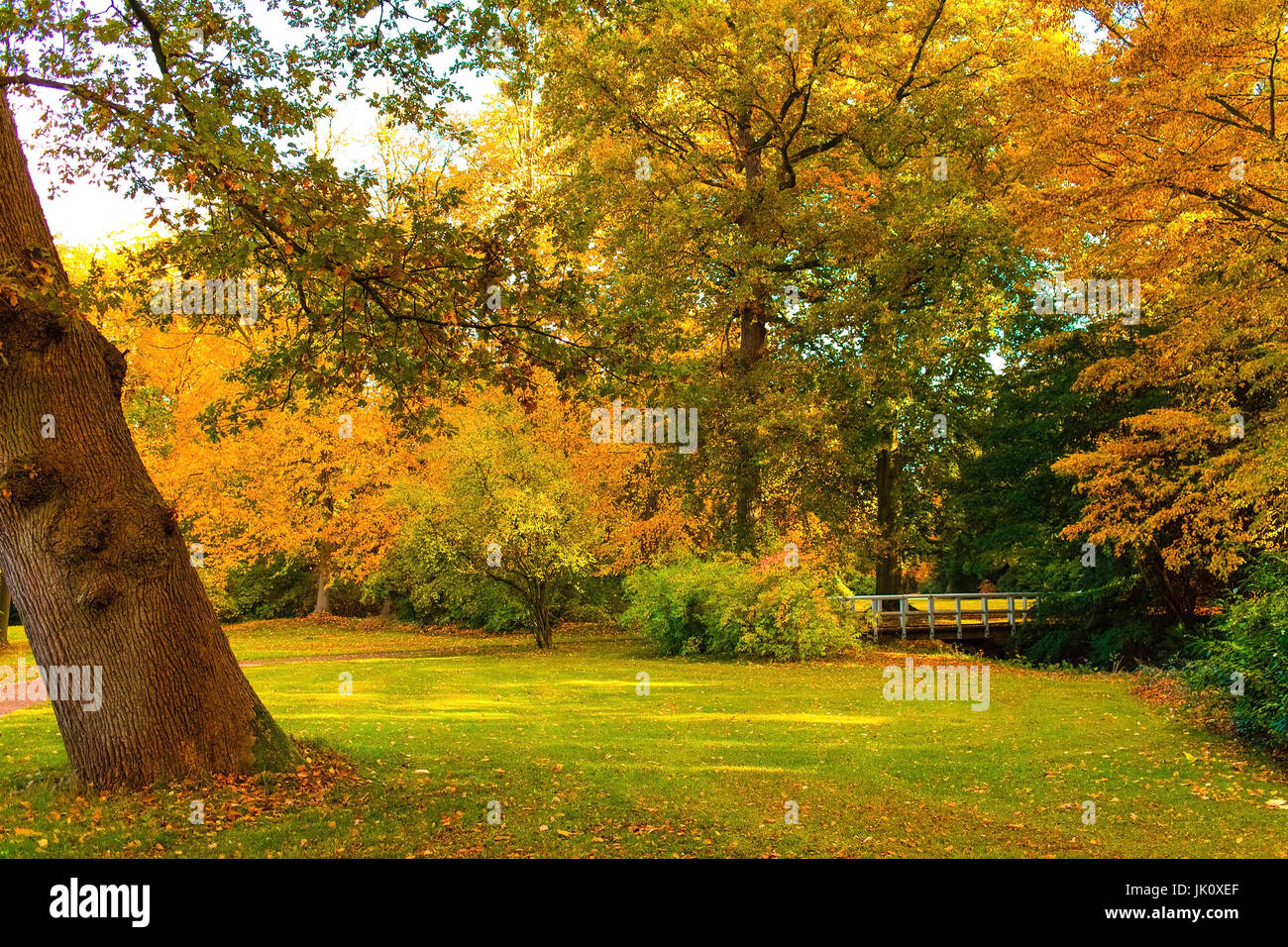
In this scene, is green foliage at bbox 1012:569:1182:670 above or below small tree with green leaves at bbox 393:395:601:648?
below

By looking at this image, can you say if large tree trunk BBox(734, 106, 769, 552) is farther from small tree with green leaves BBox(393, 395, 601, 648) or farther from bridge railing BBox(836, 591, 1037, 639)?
small tree with green leaves BBox(393, 395, 601, 648)

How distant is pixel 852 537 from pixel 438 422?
55.4ft

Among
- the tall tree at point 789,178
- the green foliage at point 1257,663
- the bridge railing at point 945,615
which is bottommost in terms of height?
the bridge railing at point 945,615

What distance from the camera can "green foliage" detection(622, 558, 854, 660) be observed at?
2114cm

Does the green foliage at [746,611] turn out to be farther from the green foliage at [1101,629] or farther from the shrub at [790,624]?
the green foliage at [1101,629]

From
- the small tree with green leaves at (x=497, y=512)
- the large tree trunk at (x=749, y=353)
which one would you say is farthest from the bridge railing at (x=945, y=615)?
the small tree with green leaves at (x=497, y=512)

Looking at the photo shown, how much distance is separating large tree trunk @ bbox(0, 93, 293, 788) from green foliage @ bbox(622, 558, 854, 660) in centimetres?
1439

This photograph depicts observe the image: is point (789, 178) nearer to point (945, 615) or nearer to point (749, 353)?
point (749, 353)

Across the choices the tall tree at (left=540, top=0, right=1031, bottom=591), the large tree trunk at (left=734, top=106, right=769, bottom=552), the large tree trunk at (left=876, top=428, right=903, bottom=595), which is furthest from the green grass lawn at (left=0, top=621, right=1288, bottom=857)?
the large tree trunk at (left=876, top=428, right=903, bottom=595)

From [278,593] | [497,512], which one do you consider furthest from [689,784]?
[278,593]

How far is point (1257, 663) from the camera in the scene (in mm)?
10672

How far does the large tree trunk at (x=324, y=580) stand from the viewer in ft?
108

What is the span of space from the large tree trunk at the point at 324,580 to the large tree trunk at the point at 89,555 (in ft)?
84.4
